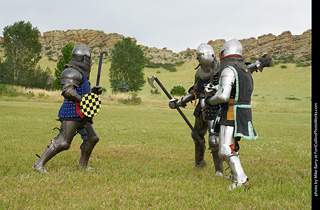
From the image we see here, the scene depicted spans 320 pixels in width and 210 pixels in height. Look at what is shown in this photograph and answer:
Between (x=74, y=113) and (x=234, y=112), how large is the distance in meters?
2.79

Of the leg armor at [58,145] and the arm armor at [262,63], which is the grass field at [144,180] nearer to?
the leg armor at [58,145]

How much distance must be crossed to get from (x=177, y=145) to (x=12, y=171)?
5.15 m

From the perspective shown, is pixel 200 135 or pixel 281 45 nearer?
pixel 200 135

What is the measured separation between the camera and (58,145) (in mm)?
4785

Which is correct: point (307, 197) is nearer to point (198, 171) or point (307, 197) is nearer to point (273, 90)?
point (198, 171)

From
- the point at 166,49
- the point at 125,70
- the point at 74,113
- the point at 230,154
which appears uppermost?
the point at 166,49

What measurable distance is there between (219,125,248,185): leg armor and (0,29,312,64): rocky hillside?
374 ft

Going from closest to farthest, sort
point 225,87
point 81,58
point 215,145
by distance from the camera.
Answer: point 225,87, point 215,145, point 81,58

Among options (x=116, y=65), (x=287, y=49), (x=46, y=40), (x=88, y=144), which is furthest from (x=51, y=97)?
(x=46, y=40)

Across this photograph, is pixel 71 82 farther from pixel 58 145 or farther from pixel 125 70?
pixel 125 70

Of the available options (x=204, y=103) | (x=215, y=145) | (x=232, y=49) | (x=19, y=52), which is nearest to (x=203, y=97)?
(x=204, y=103)
